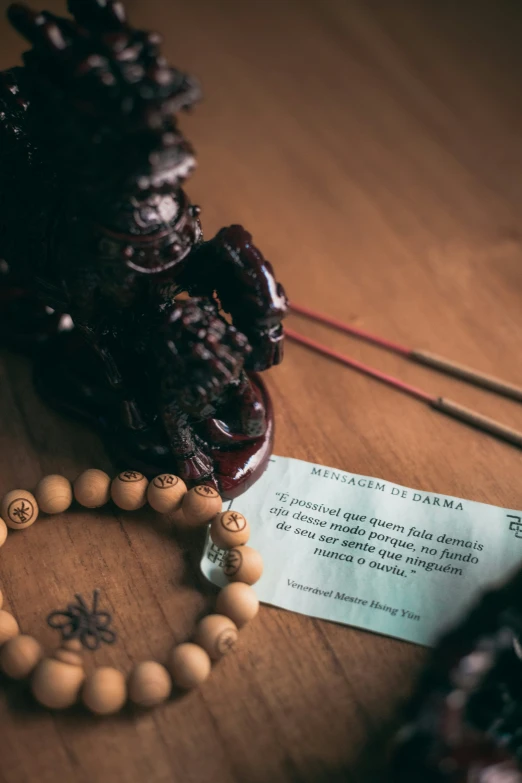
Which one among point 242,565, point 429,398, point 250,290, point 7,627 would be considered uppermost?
point 250,290

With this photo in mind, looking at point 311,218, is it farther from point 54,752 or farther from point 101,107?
point 54,752

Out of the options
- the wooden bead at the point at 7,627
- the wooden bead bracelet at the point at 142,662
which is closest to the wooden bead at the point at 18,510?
the wooden bead bracelet at the point at 142,662

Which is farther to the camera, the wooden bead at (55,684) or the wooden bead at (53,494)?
the wooden bead at (53,494)

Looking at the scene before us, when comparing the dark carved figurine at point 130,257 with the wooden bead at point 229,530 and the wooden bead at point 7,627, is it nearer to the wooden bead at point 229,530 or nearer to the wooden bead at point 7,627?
the wooden bead at point 229,530

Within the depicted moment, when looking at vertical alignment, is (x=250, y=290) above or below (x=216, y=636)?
above

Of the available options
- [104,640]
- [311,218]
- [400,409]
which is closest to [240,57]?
[311,218]

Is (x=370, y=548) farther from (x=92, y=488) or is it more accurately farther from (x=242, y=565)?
(x=92, y=488)

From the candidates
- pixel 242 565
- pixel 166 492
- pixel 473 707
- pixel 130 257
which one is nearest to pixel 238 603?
pixel 242 565
